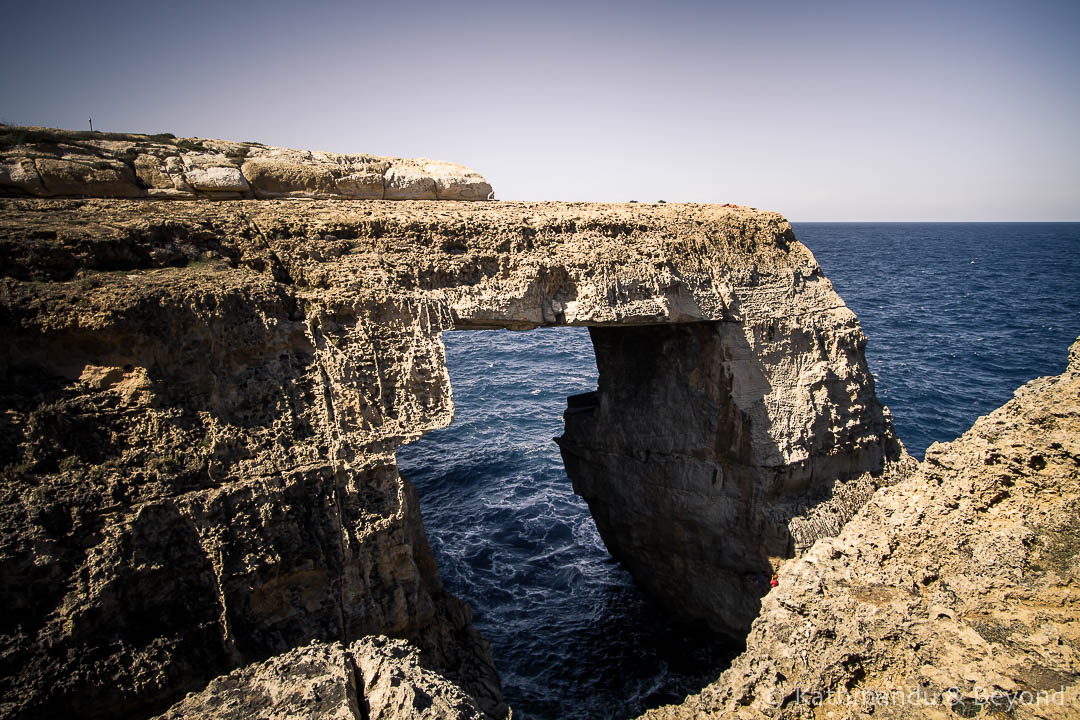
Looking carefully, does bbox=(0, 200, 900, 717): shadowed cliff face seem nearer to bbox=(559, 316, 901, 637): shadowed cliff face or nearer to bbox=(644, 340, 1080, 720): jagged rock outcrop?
bbox=(559, 316, 901, 637): shadowed cliff face

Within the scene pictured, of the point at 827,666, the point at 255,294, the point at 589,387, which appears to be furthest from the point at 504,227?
the point at 589,387

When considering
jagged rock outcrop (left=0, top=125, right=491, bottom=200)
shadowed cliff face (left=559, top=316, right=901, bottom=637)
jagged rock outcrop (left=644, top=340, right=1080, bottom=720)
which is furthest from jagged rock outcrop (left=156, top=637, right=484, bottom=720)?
shadowed cliff face (left=559, top=316, right=901, bottom=637)

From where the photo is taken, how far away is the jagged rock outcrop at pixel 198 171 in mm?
11438

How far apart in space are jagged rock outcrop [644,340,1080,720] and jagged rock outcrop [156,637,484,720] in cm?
388

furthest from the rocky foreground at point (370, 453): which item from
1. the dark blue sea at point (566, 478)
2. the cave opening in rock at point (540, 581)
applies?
the dark blue sea at point (566, 478)

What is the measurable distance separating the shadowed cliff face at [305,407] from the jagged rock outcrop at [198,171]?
788mm

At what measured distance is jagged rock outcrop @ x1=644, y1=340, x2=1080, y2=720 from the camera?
657 centimetres

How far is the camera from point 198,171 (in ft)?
42.1

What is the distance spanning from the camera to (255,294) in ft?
35.0

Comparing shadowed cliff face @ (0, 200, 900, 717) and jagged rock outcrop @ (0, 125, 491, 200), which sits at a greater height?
jagged rock outcrop @ (0, 125, 491, 200)

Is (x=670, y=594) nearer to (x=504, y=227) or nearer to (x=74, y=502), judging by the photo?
(x=504, y=227)

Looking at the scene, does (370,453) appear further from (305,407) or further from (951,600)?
(951,600)

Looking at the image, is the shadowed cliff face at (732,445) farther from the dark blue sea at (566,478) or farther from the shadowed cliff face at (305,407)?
the dark blue sea at (566,478)

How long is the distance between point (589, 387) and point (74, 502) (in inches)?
1177
